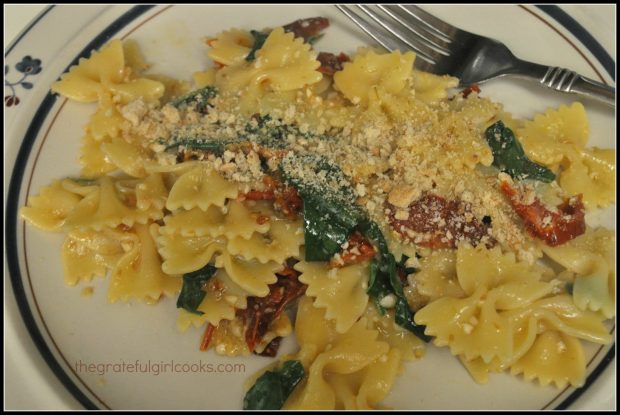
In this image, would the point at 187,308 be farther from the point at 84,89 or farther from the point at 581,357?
the point at 581,357

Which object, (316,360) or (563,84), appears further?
(563,84)

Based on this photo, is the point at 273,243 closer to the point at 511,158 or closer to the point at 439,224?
the point at 439,224

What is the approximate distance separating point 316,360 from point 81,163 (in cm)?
206

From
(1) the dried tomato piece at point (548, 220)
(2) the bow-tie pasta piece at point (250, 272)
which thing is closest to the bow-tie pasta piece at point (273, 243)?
(2) the bow-tie pasta piece at point (250, 272)

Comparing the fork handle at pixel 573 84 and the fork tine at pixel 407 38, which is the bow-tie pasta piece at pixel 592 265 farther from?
the fork tine at pixel 407 38

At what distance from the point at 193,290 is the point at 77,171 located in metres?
Result: 1.25

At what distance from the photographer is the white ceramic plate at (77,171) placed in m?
3.47

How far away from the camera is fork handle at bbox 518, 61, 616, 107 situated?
4.06 metres

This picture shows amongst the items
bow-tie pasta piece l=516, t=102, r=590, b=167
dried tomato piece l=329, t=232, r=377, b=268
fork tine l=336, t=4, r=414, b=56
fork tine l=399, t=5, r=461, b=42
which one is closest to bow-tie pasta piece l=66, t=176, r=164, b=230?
dried tomato piece l=329, t=232, r=377, b=268

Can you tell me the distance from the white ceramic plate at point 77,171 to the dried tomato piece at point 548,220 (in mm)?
303

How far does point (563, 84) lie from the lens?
412 centimetres

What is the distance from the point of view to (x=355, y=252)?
3646 millimetres

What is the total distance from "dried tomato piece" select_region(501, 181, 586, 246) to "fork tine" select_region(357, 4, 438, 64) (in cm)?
117

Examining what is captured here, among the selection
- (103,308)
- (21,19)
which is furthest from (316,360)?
(21,19)
